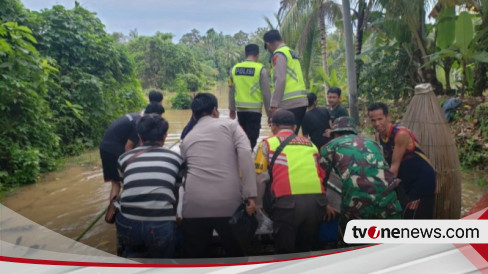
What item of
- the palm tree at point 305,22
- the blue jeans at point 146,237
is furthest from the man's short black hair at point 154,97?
the palm tree at point 305,22

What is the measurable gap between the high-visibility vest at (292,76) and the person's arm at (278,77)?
1.9 inches

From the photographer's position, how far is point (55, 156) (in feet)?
18.5

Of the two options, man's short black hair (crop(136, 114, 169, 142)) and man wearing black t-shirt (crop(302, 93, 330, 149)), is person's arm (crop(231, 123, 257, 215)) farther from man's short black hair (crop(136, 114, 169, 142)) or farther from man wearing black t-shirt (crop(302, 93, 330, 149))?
man wearing black t-shirt (crop(302, 93, 330, 149))

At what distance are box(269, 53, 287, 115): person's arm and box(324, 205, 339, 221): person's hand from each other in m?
1.16

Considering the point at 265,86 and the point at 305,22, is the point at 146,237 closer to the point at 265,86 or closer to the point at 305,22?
the point at 265,86

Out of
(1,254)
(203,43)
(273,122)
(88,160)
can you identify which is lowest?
(88,160)

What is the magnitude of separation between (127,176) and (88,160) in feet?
14.7

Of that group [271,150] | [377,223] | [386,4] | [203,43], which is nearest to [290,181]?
[271,150]

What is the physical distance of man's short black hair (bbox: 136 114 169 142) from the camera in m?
2.08

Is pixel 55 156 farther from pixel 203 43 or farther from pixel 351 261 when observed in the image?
pixel 203 43

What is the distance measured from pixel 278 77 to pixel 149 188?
1781mm

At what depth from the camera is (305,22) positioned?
11.2 metres

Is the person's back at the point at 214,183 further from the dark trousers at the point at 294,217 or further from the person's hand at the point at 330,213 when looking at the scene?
the person's hand at the point at 330,213

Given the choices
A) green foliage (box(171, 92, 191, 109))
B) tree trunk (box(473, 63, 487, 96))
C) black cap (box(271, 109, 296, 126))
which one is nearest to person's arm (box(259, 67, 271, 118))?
black cap (box(271, 109, 296, 126))
